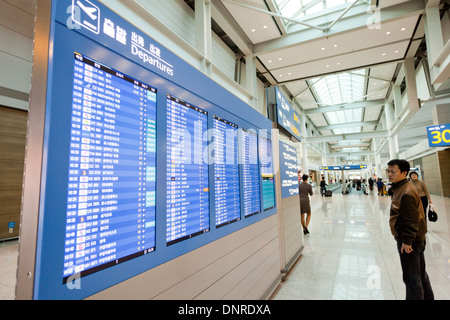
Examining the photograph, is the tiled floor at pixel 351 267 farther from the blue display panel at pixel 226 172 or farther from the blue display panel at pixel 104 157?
the blue display panel at pixel 104 157

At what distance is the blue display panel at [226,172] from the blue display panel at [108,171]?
1.07 meters

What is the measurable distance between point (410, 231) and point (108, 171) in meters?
3.35

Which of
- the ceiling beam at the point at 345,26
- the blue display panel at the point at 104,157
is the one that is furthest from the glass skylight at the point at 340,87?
the blue display panel at the point at 104,157

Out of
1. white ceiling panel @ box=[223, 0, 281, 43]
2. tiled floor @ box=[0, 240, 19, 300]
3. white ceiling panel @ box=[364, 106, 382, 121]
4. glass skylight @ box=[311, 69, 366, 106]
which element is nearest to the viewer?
tiled floor @ box=[0, 240, 19, 300]

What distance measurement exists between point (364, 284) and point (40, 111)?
509 centimetres

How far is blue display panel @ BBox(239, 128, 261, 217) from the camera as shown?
360 cm

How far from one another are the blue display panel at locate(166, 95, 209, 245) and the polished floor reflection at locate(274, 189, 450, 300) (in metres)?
2.50

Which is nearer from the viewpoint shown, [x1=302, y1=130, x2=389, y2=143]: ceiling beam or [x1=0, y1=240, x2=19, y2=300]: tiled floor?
[x1=0, y1=240, x2=19, y2=300]: tiled floor

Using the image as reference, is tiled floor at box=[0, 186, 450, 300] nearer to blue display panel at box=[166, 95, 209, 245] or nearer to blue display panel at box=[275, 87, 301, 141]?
blue display panel at box=[166, 95, 209, 245]

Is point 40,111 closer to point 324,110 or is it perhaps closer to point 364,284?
point 364,284

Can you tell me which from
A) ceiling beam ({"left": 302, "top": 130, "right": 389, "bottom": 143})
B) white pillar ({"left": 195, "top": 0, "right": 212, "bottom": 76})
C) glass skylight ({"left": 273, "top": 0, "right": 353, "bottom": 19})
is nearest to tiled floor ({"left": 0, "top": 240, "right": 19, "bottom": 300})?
white pillar ({"left": 195, "top": 0, "right": 212, "bottom": 76})

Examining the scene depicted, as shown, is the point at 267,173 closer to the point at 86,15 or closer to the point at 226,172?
the point at 226,172
